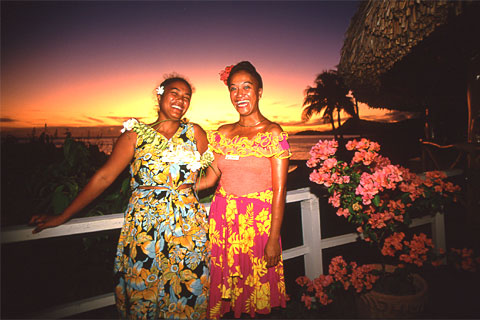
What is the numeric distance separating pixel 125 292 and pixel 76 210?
0.65 metres

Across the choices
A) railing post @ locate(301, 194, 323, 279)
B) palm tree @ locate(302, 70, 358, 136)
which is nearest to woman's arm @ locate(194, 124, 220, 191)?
railing post @ locate(301, 194, 323, 279)

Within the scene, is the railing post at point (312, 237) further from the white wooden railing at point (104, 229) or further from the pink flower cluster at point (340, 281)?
the pink flower cluster at point (340, 281)

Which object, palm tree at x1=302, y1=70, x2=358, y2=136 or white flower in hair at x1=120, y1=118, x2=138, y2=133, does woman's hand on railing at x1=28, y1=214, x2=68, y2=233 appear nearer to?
white flower in hair at x1=120, y1=118, x2=138, y2=133

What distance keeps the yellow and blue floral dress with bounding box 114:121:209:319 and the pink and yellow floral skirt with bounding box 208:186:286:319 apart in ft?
0.53

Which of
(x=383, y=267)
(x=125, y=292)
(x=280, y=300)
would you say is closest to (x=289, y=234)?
(x=383, y=267)

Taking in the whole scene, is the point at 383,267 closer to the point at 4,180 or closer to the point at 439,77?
the point at 439,77

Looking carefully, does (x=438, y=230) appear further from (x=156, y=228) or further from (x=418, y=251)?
(x=156, y=228)

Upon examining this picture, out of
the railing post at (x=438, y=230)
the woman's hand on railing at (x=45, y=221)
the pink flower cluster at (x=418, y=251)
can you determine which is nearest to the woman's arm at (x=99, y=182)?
the woman's hand on railing at (x=45, y=221)

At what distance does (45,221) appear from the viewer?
1.68 metres

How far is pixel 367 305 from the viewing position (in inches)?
90.7

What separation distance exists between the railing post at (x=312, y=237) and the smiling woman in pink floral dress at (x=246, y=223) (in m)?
0.84

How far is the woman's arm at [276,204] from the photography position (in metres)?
1.80

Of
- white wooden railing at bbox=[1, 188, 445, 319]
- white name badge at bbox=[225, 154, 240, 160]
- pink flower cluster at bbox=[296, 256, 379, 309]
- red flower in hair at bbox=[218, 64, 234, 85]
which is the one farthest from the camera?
pink flower cluster at bbox=[296, 256, 379, 309]

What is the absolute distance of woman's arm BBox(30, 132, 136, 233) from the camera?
5.49 ft
